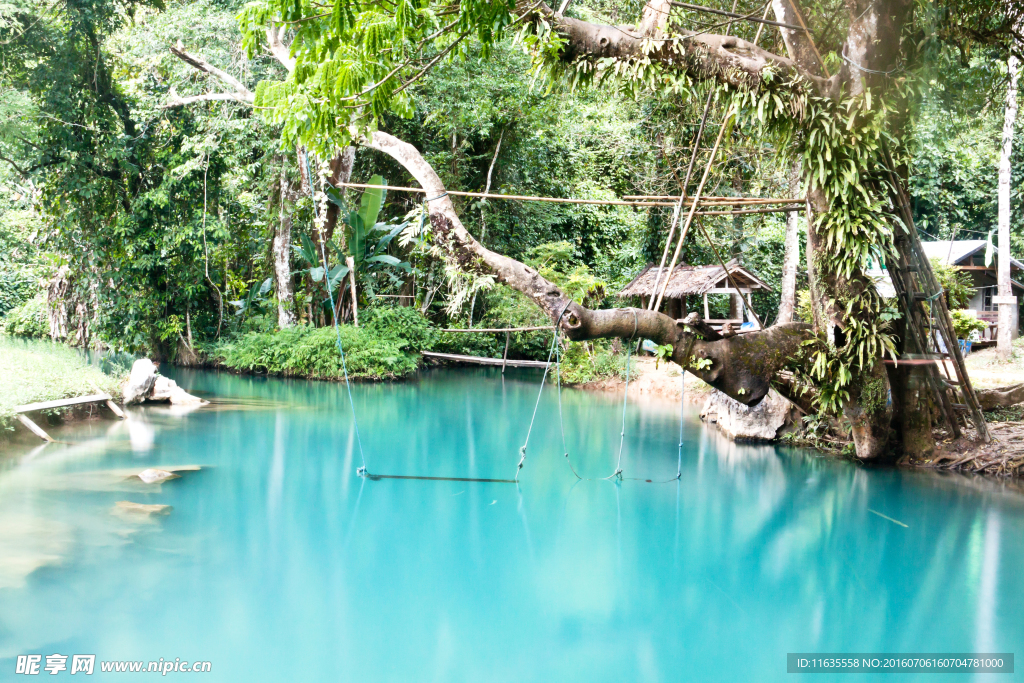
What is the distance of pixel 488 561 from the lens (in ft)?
15.2

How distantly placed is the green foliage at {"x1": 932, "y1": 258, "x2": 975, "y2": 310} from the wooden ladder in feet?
21.8

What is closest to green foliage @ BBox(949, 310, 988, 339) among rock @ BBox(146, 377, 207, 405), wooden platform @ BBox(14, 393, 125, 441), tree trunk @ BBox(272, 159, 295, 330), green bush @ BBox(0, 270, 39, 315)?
tree trunk @ BBox(272, 159, 295, 330)

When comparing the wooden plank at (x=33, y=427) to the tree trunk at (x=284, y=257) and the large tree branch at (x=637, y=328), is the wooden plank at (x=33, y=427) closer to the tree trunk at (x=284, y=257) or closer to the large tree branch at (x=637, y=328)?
the large tree branch at (x=637, y=328)

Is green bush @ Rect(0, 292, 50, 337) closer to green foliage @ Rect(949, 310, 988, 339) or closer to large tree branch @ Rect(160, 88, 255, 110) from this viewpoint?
large tree branch @ Rect(160, 88, 255, 110)

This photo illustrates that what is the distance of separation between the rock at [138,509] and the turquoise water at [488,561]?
85 millimetres

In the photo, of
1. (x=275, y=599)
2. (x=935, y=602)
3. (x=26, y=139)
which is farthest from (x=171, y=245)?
(x=935, y=602)

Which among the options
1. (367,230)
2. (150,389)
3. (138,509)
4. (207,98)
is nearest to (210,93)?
(207,98)

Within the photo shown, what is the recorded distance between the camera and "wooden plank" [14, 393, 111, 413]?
6.94 m

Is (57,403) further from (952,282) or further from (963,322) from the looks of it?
(952,282)

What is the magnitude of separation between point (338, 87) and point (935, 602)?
4581mm

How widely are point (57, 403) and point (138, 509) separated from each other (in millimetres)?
2792

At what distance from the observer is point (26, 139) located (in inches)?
404

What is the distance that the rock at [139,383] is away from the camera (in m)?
9.09

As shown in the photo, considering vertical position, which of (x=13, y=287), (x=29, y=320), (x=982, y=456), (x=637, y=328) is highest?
(x=13, y=287)
